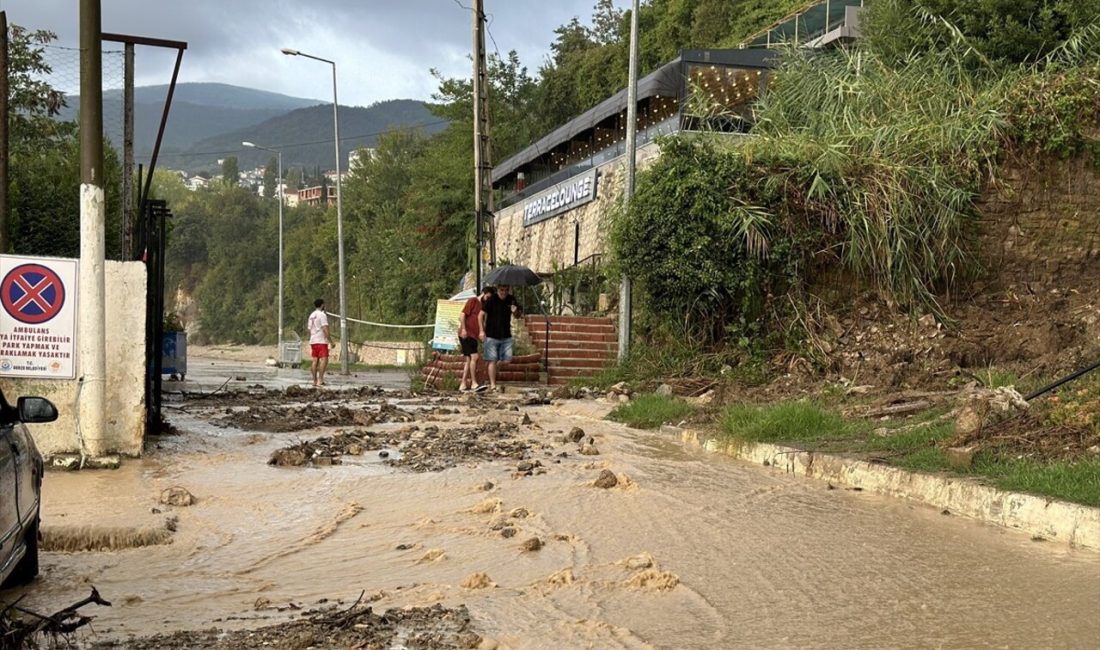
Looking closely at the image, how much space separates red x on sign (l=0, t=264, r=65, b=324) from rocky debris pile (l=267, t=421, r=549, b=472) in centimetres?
241

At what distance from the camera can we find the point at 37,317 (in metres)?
9.77

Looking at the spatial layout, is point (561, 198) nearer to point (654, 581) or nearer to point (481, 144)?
point (481, 144)

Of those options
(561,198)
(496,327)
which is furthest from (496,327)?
(561,198)

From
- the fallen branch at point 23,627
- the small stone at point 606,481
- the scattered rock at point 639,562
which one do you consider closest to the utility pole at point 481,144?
the small stone at point 606,481

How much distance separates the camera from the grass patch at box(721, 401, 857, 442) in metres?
11.0

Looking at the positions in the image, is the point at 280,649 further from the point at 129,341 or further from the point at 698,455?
the point at 698,455

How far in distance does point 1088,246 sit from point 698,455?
10.1 meters

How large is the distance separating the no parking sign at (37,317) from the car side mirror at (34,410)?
183 inches

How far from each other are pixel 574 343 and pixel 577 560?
1635cm

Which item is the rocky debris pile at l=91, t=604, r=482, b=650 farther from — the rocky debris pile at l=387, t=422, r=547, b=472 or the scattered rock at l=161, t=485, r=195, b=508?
the rocky debris pile at l=387, t=422, r=547, b=472

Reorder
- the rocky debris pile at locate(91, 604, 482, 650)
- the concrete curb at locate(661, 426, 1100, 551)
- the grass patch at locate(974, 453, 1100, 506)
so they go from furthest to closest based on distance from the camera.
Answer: the grass patch at locate(974, 453, 1100, 506)
the concrete curb at locate(661, 426, 1100, 551)
the rocky debris pile at locate(91, 604, 482, 650)

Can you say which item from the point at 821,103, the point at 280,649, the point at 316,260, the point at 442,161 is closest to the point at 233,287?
the point at 316,260

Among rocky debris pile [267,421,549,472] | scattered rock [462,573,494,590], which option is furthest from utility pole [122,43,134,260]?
scattered rock [462,573,494,590]

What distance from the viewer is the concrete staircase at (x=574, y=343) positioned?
21859 millimetres
